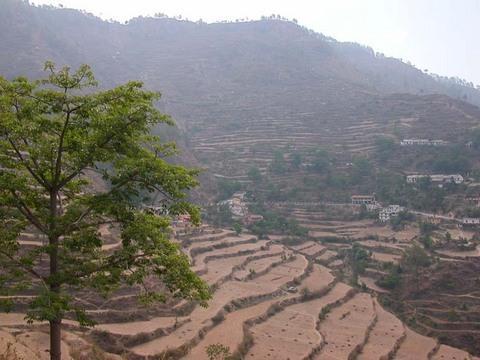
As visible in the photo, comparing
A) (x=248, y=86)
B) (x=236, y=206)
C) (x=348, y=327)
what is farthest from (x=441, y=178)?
(x=248, y=86)

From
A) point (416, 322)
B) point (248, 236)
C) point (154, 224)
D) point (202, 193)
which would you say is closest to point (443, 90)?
point (202, 193)

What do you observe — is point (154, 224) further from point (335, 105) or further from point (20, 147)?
point (335, 105)

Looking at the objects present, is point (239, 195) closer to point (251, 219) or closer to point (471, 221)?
point (251, 219)

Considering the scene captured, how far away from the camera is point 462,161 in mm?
43125

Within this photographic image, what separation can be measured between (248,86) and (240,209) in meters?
35.5

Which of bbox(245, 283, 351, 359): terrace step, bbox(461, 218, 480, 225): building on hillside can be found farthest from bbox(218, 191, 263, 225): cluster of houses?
bbox(245, 283, 351, 359): terrace step

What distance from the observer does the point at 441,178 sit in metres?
41.8

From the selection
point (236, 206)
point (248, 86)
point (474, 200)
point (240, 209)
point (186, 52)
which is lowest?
point (240, 209)

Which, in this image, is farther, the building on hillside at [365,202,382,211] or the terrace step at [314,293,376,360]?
the building on hillside at [365,202,382,211]

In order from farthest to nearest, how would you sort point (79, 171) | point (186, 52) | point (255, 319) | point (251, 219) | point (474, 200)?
1. point (186, 52)
2. point (251, 219)
3. point (474, 200)
4. point (255, 319)
5. point (79, 171)

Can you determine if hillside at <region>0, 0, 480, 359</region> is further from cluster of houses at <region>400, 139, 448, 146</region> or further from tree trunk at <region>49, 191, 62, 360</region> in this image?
tree trunk at <region>49, 191, 62, 360</region>

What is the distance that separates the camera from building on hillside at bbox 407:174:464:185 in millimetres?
40625

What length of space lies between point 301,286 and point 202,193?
21.5 metres

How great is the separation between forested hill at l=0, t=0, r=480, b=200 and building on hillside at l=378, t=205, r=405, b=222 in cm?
534
